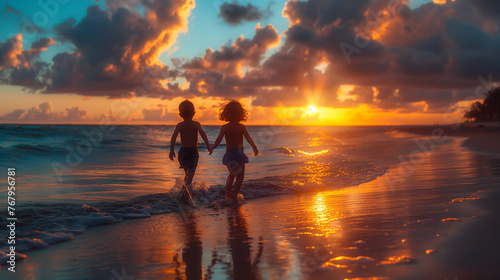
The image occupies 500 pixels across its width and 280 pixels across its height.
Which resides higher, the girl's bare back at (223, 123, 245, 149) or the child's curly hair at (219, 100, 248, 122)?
the child's curly hair at (219, 100, 248, 122)

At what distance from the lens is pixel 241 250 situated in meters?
3.97

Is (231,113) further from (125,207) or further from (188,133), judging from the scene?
(125,207)

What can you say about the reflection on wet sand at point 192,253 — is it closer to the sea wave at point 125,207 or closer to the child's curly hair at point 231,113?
the sea wave at point 125,207

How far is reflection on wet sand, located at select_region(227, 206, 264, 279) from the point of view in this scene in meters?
3.28

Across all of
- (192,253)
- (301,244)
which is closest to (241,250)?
(192,253)

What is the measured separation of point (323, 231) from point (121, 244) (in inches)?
95.0

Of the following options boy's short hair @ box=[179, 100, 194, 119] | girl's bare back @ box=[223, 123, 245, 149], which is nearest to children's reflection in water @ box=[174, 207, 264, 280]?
girl's bare back @ box=[223, 123, 245, 149]

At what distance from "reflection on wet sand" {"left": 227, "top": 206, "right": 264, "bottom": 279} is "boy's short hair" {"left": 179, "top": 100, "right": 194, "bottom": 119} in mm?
2775

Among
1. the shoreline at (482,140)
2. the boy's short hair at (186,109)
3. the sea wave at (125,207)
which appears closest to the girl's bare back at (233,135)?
the boy's short hair at (186,109)

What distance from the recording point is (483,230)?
400cm

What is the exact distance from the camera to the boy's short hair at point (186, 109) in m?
7.77

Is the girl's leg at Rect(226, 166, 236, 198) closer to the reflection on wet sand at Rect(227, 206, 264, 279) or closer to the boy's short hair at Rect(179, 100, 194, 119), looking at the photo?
the boy's short hair at Rect(179, 100, 194, 119)

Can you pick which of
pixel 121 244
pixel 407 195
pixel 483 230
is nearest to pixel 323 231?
pixel 483 230

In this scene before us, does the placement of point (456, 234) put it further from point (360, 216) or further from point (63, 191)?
point (63, 191)
